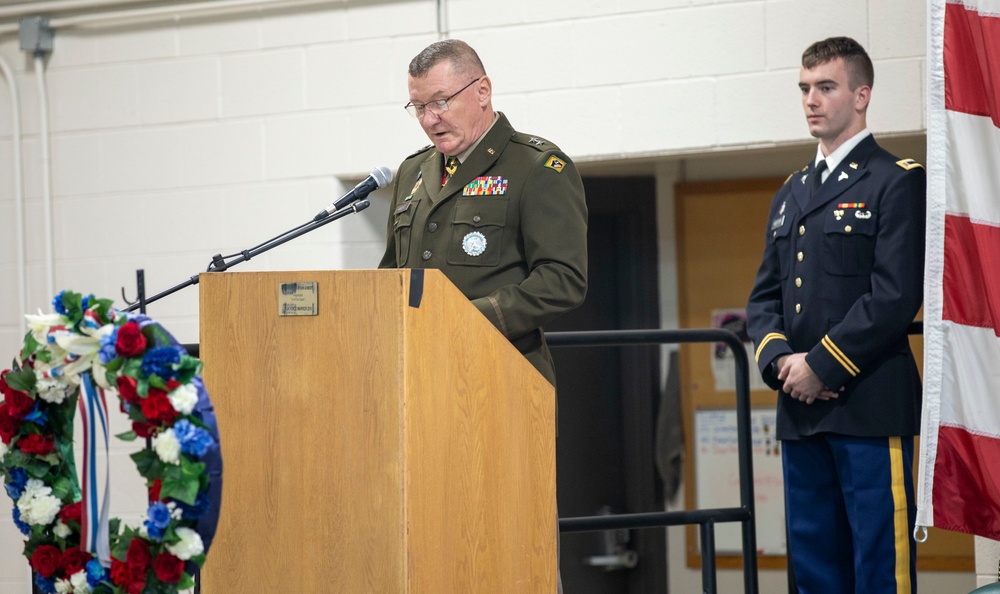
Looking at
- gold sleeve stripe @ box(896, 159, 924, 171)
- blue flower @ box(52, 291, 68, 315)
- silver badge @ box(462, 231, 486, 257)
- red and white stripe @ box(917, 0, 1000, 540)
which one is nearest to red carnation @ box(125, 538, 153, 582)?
blue flower @ box(52, 291, 68, 315)

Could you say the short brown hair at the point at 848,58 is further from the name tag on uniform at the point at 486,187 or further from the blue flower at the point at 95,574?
the blue flower at the point at 95,574

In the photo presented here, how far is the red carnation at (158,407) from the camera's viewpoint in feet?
5.27

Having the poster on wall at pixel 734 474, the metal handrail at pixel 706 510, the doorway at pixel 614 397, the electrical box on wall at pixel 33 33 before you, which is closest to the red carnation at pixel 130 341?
the metal handrail at pixel 706 510

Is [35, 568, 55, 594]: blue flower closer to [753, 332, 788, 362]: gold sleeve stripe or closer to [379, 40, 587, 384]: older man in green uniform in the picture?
[379, 40, 587, 384]: older man in green uniform

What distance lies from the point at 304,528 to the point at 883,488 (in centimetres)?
125

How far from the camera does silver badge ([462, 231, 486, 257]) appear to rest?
214cm

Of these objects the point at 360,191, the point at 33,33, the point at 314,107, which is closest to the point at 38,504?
the point at 360,191

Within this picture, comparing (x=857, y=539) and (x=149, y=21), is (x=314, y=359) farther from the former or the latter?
(x=149, y=21)

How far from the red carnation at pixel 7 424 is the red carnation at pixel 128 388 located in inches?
10.1

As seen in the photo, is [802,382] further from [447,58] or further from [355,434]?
[355,434]

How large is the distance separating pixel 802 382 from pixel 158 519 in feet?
4.63

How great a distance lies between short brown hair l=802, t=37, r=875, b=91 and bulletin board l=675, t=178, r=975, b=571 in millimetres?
1869

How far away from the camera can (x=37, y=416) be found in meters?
1.79

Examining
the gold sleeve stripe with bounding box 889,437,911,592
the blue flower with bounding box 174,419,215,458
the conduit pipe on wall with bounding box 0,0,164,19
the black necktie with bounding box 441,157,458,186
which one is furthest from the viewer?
the conduit pipe on wall with bounding box 0,0,164,19
